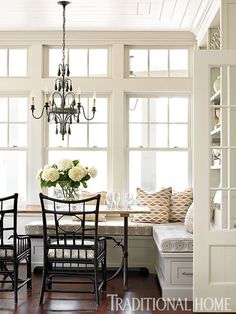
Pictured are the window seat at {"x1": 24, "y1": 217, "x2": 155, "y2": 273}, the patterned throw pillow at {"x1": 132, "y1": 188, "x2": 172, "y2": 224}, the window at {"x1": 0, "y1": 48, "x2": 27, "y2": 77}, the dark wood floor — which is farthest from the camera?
the window at {"x1": 0, "y1": 48, "x2": 27, "y2": 77}

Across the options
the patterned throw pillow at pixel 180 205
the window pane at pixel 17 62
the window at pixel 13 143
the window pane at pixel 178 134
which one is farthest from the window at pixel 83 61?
the patterned throw pillow at pixel 180 205

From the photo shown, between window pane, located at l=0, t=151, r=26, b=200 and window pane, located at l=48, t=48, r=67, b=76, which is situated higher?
window pane, located at l=48, t=48, r=67, b=76

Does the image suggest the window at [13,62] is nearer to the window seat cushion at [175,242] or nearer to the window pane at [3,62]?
the window pane at [3,62]

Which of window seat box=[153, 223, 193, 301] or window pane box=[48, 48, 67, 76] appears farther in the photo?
window pane box=[48, 48, 67, 76]

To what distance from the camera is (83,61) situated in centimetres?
705

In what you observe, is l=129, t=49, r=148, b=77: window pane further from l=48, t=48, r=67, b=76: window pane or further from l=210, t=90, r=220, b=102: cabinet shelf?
l=210, t=90, r=220, b=102: cabinet shelf

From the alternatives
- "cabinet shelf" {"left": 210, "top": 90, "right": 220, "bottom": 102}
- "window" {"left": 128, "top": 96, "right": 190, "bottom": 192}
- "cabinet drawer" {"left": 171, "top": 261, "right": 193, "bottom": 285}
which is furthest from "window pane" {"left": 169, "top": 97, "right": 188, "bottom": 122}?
"cabinet drawer" {"left": 171, "top": 261, "right": 193, "bottom": 285}

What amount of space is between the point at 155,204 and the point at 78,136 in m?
1.39

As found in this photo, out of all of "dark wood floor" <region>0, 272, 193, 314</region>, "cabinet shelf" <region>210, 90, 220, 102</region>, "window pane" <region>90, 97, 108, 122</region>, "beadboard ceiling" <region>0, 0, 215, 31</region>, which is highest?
"beadboard ceiling" <region>0, 0, 215, 31</region>

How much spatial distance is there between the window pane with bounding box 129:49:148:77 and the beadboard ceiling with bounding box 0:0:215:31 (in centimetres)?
37

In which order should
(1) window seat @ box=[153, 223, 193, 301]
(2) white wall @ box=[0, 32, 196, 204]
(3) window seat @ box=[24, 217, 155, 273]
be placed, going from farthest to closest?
(2) white wall @ box=[0, 32, 196, 204]
(3) window seat @ box=[24, 217, 155, 273]
(1) window seat @ box=[153, 223, 193, 301]

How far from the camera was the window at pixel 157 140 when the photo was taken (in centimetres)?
704

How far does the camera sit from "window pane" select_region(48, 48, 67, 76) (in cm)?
705

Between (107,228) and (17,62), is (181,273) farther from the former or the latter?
(17,62)
